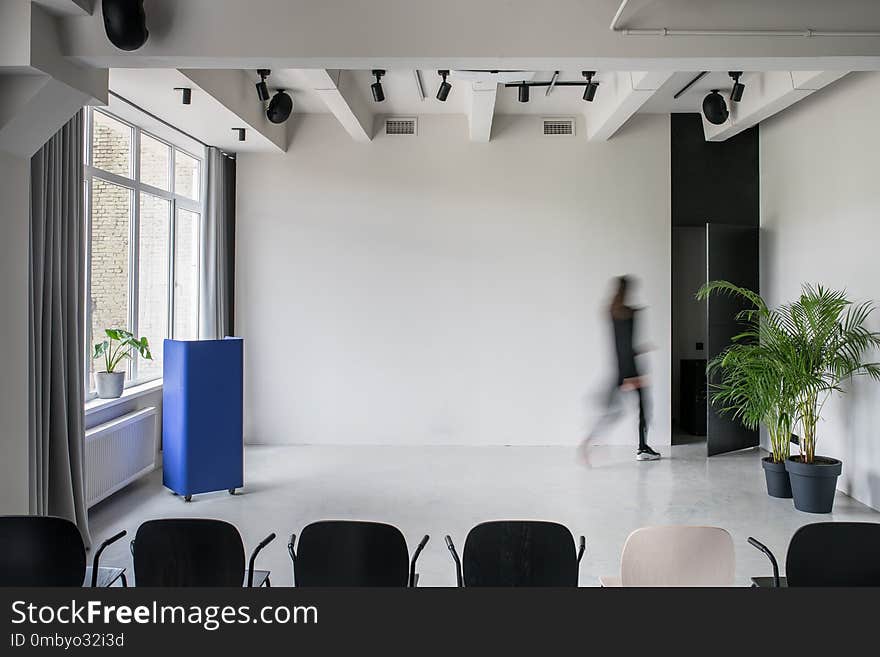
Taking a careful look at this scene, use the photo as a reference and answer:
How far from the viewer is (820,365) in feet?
18.1

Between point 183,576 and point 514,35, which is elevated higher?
point 514,35

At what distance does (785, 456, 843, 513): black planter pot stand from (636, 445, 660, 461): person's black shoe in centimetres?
187

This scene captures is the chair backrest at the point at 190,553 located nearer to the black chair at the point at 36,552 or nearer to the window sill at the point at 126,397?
the black chair at the point at 36,552

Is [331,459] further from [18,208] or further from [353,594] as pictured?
[353,594]

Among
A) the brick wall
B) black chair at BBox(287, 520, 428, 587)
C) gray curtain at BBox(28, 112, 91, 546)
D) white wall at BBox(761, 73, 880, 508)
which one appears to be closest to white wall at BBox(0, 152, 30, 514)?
gray curtain at BBox(28, 112, 91, 546)

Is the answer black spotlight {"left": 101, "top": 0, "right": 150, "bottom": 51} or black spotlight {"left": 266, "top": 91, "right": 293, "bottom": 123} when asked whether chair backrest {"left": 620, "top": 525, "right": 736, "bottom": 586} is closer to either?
black spotlight {"left": 101, "top": 0, "right": 150, "bottom": 51}

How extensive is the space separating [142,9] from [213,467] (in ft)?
11.6

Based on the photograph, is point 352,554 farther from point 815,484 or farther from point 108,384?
point 815,484

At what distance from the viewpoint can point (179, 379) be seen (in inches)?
219

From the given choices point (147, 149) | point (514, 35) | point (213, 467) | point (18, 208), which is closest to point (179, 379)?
point (213, 467)

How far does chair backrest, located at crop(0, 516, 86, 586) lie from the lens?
2461mm

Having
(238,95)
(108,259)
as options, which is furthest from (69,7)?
(108,259)

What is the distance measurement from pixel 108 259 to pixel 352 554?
4504mm

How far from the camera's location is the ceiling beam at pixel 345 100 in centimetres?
571
